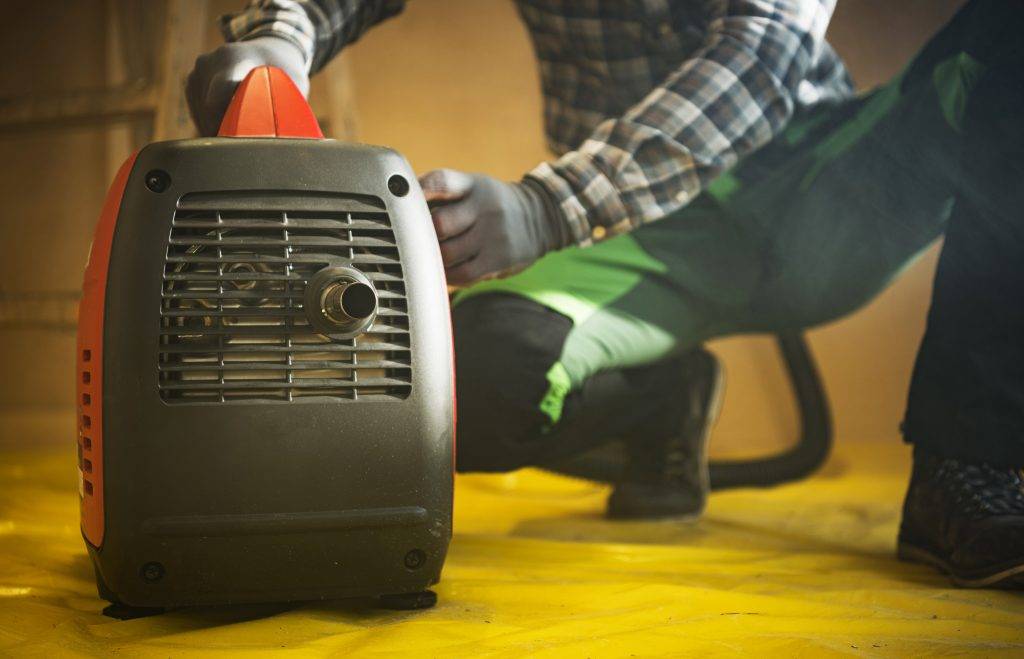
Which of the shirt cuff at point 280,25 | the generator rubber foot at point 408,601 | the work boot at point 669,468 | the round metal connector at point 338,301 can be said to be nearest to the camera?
the round metal connector at point 338,301

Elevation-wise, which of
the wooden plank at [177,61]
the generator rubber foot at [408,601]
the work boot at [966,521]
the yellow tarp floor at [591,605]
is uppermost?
the wooden plank at [177,61]

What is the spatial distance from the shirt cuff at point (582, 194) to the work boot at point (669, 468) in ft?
1.62

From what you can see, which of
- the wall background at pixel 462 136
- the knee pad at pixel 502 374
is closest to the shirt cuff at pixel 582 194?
the knee pad at pixel 502 374

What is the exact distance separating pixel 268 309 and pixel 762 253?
0.83m

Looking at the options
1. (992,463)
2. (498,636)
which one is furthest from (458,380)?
(992,463)

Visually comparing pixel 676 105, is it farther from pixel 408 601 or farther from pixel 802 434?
pixel 802 434

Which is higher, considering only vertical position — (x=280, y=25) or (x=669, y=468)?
(x=280, y=25)

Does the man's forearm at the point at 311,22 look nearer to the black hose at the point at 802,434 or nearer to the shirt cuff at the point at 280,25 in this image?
the shirt cuff at the point at 280,25

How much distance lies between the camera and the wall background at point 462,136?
6.64 ft

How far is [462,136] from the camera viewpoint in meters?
2.19

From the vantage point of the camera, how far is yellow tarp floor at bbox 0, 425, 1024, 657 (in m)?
0.65

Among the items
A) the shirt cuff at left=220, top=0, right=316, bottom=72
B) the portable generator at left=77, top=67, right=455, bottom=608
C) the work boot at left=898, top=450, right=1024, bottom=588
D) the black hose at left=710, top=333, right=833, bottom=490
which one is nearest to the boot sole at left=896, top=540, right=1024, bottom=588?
the work boot at left=898, top=450, right=1024, bottom=588

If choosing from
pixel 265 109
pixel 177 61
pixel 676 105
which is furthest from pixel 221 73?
pixel 177 61

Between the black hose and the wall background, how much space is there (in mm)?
490
